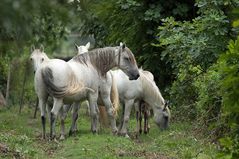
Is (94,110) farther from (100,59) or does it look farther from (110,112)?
(100,59)

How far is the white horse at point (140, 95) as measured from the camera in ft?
41.3

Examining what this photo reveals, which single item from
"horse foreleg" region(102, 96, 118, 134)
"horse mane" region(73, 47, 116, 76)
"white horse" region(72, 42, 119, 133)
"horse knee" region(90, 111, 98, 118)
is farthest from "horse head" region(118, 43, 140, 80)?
"horse knee" region(90, 111, 98, 118)

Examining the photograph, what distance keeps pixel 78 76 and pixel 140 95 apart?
222 centimetres

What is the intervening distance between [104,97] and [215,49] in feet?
9.15

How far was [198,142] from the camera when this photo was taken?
9.45 m

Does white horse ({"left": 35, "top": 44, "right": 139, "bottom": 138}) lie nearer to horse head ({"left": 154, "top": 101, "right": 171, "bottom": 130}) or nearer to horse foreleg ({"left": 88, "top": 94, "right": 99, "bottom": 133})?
horse foreleg ({"left": 88, "top": 94, "right": 99, "bottom": 133})

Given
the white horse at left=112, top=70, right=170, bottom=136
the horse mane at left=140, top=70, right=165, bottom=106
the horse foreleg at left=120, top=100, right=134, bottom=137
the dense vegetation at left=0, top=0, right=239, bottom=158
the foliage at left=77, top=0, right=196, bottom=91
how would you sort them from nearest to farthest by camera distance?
the dense vegetation at left=0, top=0, right=239, bottom=158, the horse foreleg at left=120, top=100, right=134, bottom=137, the white horse at left=112, top=70, right=170, bottom=136, the horse mane at left=140, top=70, right=165, bottom=106, the foliage at left=77, top=0, right=196, bottom=91

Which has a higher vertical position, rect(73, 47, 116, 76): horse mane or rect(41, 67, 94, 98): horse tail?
rect(73, 47, 116, 76): horse mane

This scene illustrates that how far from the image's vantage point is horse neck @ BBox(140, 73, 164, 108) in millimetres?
12773

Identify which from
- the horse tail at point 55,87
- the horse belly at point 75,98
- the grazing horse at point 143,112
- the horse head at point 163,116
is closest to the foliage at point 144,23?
the grazing horse at point 143,112

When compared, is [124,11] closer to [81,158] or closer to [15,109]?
[15,109]

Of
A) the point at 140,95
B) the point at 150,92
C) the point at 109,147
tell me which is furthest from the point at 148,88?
the point at 109,147

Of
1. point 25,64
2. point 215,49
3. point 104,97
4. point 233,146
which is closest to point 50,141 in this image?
point 104,97

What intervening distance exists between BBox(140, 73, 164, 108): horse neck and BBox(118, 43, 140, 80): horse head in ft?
2.75
